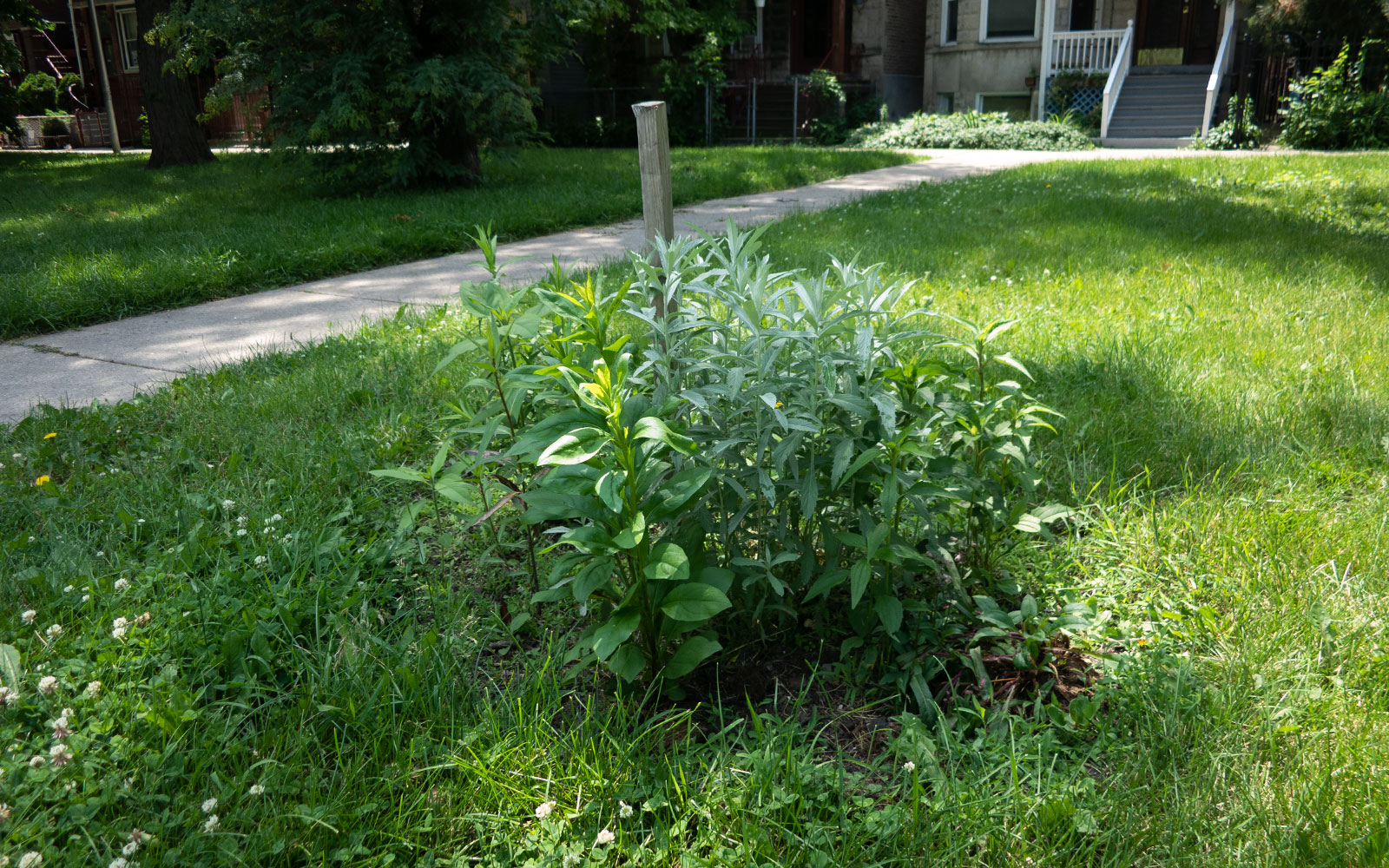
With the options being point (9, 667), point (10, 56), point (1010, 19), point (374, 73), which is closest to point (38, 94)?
point (10, 56)

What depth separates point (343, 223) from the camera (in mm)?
8328

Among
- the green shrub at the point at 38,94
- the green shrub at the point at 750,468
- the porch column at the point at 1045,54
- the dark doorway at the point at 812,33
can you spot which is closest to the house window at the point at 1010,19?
the porch column at the point at 1045,54

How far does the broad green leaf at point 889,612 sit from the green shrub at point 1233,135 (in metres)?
18.1

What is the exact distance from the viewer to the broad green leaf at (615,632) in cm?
178

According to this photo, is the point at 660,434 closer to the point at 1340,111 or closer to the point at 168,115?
the point at 168,115

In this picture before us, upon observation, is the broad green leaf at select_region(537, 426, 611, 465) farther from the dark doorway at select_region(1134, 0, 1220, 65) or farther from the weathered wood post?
the dark doorway at select_region(1134, 0, 1220, 65)

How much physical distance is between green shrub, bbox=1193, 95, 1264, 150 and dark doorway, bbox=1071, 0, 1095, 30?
784 cm

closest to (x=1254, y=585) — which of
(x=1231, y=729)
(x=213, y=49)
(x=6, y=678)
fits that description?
(x=1231, y=729)

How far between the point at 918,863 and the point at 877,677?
0.65 m

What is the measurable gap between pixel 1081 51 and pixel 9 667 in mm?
23798

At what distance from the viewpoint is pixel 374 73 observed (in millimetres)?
10227

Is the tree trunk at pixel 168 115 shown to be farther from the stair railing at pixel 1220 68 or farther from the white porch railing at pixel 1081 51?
the stair railing at pixel 1220 68

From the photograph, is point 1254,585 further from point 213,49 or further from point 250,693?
point 213,49

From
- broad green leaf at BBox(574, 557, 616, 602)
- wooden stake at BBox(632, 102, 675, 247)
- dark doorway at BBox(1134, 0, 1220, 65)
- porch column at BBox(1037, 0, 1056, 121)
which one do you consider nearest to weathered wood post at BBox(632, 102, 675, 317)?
wooden stake at BBox(632, 102, 675, 247)
